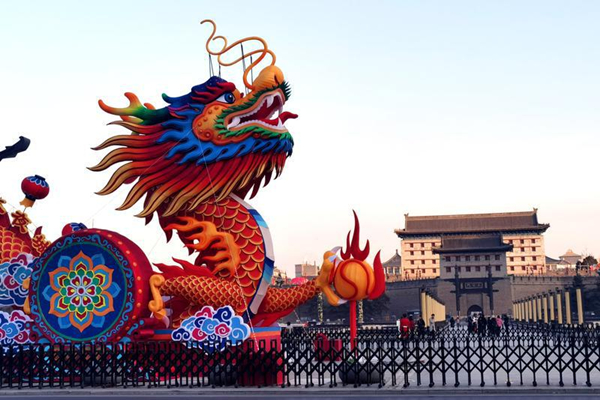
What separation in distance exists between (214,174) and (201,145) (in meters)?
0.72

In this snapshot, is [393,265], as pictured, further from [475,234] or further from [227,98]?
[227,98]

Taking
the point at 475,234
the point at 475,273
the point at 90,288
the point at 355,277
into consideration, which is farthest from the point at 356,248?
the point at 475,234

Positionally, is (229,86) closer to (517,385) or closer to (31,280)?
(31,280)

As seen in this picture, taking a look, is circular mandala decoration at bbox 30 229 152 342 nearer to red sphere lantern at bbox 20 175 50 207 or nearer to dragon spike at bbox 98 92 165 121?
dragon spike at bbox 98 92 165 121

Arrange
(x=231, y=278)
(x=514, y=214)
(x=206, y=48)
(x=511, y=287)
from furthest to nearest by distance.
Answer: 1. (x=514, y=214)
2. (x=511, y=287)
3. (x=206, y=48)
4. (x=231, y=278)

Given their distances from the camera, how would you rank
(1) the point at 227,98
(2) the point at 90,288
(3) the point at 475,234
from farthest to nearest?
(3) the point at 475,234, (1) the point at 227,98, (2) the point at 90,288

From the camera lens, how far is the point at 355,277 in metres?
15.6

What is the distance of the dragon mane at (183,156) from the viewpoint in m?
16.9

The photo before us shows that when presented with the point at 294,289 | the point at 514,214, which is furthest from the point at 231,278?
the point at 514,214

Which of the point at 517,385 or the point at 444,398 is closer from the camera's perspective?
the point at 444,398

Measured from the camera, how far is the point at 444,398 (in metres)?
12.6

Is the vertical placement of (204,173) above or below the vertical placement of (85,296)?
above

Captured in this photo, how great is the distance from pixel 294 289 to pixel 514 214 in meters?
79.5

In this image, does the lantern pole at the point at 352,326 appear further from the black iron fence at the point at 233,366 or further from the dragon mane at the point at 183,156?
the dragon mane at the point at 183,156
